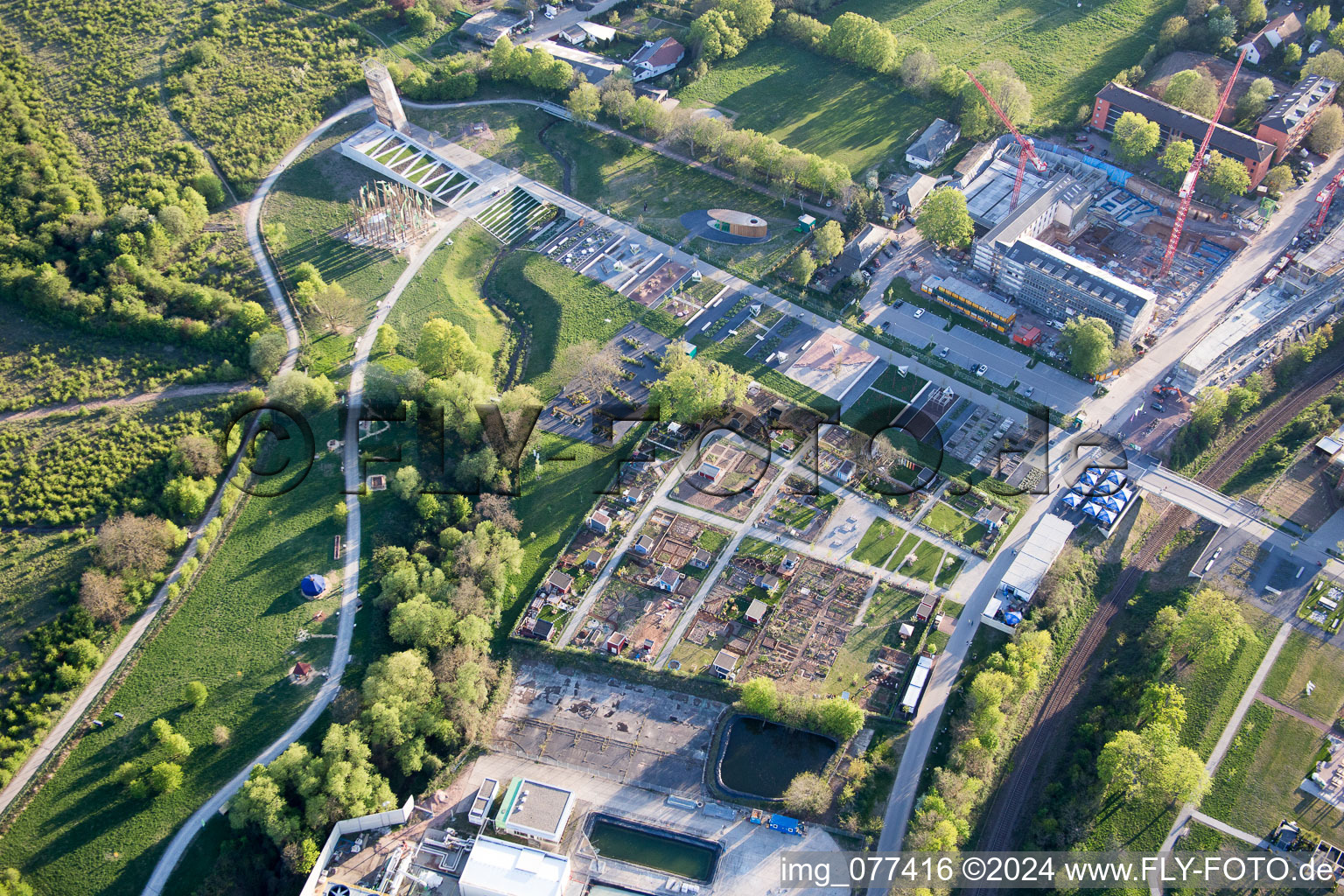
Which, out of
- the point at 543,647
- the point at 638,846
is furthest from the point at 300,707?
the point at 638,846

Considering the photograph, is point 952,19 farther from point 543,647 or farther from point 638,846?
point 638,846

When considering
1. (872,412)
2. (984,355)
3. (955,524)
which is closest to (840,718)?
(955,524)

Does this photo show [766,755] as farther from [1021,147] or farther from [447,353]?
[1021,147]

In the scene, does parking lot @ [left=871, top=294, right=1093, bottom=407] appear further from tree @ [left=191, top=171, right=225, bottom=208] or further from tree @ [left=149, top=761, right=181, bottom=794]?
tree @ [left=149, top=761, right=181, bottom=794]

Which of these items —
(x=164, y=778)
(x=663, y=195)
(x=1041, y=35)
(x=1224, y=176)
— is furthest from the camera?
(x=1041, y=35)

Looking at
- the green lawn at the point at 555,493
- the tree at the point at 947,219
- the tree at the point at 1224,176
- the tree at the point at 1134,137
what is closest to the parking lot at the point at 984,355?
the tree at the point at 947,219

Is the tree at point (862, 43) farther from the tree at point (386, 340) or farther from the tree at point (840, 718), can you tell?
the tree at point (840, 718)
